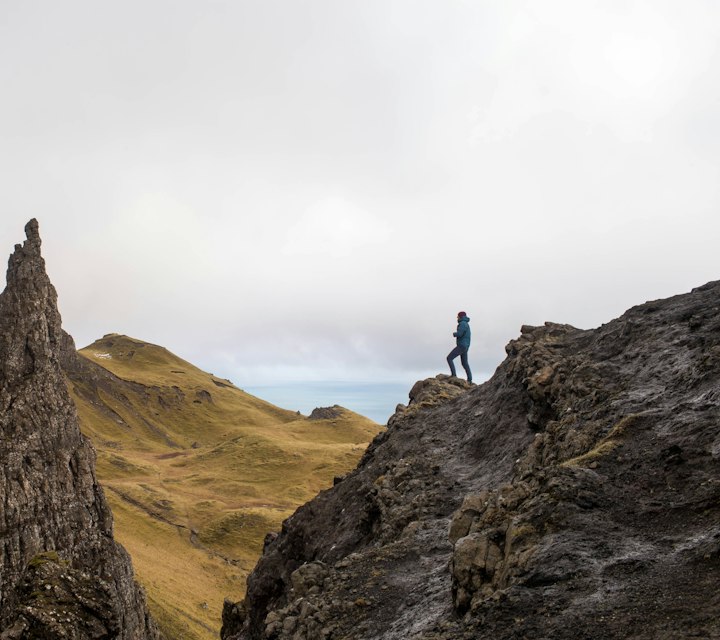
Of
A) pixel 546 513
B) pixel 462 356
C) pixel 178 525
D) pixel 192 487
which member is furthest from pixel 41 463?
pixel 192 487

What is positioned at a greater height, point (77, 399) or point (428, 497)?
point (77, 399)

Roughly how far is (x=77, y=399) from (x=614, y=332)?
171790 millimetres

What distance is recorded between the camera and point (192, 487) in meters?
126

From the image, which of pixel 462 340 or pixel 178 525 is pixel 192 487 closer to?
pixel 178 525

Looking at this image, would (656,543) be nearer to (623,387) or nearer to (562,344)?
(623,387)

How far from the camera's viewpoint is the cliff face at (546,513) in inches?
→ 547

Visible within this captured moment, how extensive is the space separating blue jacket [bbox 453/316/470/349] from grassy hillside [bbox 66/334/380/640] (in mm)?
38548

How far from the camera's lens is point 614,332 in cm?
3052

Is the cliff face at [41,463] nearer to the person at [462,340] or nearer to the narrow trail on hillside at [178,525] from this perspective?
the person at [462,340]

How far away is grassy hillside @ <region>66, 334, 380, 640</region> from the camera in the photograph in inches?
2911

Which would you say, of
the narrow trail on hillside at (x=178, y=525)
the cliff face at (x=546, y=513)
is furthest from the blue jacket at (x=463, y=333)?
the narrow trail on hillside at (x=178, y=525)

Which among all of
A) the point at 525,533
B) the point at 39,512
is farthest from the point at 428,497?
the point at 39,512

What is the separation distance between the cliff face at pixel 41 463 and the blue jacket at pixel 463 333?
28.9 meters

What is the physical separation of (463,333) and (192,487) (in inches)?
3842
